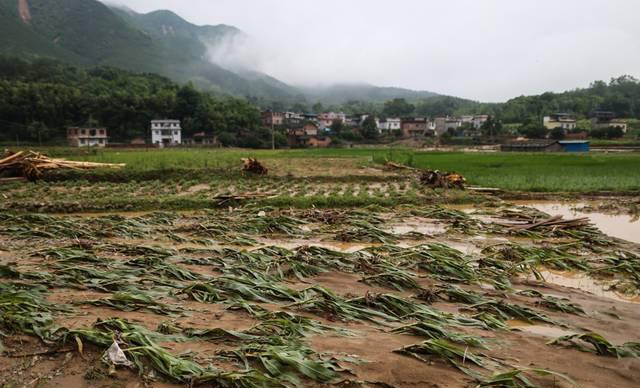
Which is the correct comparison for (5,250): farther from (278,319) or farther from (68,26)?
(68,26)

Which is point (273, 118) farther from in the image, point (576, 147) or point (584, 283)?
point (584, 283)

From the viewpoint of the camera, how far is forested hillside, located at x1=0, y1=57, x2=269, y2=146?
56.0m

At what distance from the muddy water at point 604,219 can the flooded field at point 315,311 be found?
0.94 meters

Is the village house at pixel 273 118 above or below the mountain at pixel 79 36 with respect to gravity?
below

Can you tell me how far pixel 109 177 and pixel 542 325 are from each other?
19022 mm

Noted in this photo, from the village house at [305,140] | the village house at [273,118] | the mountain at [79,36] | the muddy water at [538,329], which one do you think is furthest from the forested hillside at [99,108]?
the muddy water at [538,329]

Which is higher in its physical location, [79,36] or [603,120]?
[79,36]

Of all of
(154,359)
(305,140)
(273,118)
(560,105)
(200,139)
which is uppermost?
(560,105)

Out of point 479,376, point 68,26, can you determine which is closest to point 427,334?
point 479,376

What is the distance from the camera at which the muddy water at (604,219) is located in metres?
9.58

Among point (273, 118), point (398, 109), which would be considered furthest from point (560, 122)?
point (273, 118)

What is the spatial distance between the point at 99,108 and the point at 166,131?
971cm

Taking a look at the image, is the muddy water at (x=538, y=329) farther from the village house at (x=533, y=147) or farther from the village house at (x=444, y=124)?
the village house at (x=444, y=124)

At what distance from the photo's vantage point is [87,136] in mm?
56031
